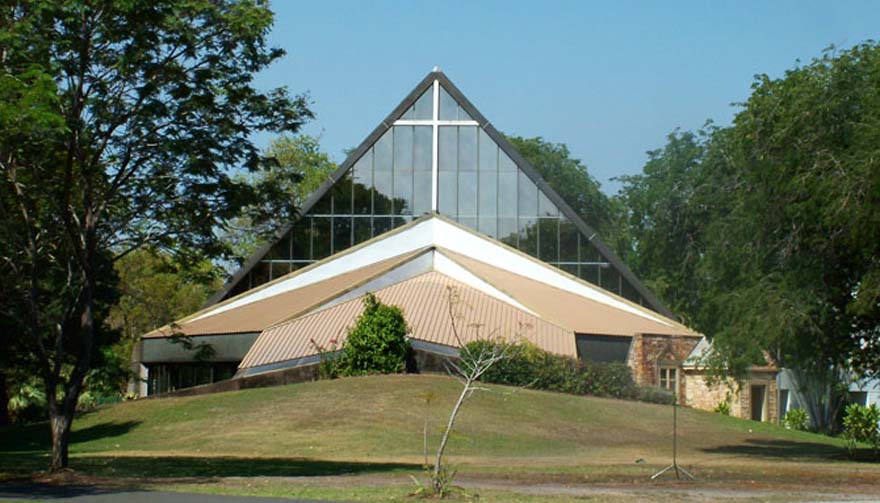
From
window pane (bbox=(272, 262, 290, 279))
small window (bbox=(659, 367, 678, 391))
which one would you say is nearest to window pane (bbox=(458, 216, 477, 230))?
window pane (bbox=(272, 262, 290, 279))

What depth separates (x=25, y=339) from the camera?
38219 millimetres

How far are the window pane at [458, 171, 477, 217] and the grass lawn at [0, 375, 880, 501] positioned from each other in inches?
584

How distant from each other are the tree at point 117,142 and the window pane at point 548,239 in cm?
3018

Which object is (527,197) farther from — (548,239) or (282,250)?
(282,250)

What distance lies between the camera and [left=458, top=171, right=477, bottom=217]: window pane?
55.6 m

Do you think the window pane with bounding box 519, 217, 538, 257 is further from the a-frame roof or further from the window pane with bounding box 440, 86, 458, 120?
the window pane with bounding box 440, 86, 458, 120

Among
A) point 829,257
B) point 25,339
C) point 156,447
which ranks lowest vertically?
point 156,447

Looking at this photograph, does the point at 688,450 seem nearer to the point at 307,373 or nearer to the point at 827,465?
the point at 827,465

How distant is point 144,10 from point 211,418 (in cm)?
1800

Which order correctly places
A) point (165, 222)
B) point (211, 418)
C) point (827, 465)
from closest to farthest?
point (165, 222)
point (827, 465)
point (211, 418)

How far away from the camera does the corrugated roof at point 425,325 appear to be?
143 feet

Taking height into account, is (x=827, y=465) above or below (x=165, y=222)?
below

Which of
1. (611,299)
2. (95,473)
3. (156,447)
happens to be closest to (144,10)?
(95,473)

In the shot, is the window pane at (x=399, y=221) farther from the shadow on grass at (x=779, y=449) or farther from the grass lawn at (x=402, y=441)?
the shadow on grass at (x=779, y=449)
